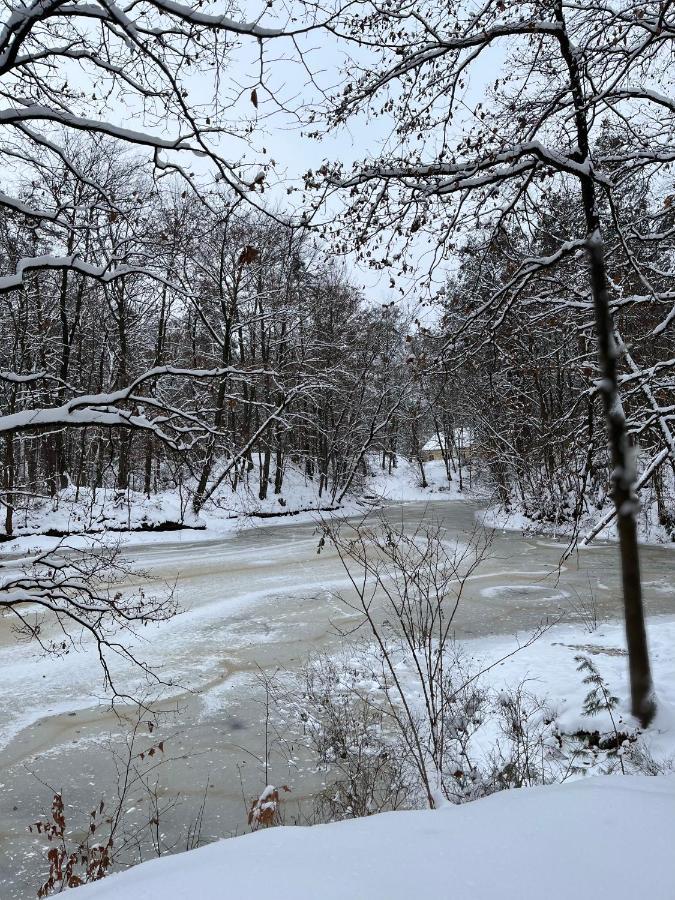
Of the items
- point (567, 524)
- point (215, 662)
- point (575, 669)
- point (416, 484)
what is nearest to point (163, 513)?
point (215, 662)

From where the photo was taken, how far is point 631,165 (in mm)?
5613

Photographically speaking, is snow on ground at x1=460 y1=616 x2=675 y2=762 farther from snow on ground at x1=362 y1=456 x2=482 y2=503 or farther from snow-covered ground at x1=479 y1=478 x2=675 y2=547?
snow on ground at x1=362 y1=456 x2=482 y2=503

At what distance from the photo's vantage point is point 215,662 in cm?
824

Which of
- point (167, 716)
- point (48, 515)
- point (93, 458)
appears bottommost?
point (167, 716)

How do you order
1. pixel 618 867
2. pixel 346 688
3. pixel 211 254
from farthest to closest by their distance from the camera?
pixel 211 254, pixel 346 688, pixel 618 867

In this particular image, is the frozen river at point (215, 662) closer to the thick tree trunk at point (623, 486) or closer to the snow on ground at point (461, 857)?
the snow on ground at point (461, 857)

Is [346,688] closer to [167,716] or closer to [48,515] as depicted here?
[167,716]

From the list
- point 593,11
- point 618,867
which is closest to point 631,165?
point 593,11

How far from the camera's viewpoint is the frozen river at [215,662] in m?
5.29

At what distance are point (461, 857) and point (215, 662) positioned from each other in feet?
24.4

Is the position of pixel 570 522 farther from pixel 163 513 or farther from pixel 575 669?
pixel 163 513

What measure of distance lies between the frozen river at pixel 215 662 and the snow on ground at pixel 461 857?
361 cm

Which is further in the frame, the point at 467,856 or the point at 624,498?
the point at 467,856

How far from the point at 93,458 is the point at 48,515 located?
396 inches
